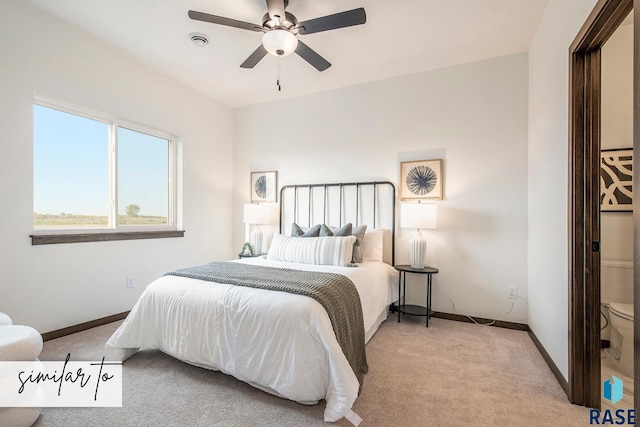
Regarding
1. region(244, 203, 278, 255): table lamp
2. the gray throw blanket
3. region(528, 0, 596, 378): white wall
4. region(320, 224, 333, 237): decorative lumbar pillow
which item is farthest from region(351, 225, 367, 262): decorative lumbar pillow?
region(528, 0, 596, 378): white wall

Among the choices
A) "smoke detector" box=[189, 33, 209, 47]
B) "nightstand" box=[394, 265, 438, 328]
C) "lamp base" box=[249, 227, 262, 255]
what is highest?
"smoke detector" box=[189, 33, 209, 47]

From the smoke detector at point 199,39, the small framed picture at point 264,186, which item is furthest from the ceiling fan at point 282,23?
the small framed picture at point 264,186

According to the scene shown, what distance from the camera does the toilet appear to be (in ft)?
6.15

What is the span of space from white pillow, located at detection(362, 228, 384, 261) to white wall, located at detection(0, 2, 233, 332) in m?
2.36

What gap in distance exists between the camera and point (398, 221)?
336 cm

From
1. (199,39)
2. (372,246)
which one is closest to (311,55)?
(199,39)

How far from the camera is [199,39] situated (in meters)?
2.68

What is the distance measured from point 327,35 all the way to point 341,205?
188cm

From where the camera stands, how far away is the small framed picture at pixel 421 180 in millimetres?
3156

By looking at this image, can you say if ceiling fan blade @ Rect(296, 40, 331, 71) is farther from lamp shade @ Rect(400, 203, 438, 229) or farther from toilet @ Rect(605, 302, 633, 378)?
toilet @ Rect(605, 302, 633, 378)

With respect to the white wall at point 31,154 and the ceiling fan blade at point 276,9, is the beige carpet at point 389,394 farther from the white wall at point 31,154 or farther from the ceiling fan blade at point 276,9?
the ceiling fan blade at point 276,9

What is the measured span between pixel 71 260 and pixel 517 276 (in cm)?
436

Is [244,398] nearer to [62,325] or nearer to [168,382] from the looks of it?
[168,382]

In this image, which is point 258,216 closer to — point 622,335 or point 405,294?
point 405,294
